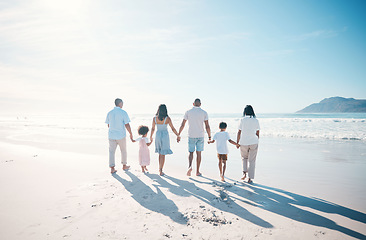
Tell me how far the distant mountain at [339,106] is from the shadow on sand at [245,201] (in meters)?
168

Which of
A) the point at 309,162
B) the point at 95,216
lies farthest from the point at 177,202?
the point at 309,162

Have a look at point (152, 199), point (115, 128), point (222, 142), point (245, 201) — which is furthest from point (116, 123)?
point (245, 201)

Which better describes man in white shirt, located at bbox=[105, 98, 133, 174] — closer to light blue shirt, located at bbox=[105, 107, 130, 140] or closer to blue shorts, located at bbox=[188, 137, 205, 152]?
light blue shirt, located at bbox=[105, 107, 130, 140]

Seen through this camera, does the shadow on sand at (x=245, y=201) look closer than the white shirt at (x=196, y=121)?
Yes

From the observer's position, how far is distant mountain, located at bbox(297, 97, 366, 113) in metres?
137

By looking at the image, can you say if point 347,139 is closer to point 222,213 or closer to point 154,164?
point 154,164

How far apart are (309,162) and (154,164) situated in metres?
6.00

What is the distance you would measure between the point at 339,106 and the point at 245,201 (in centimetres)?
18933

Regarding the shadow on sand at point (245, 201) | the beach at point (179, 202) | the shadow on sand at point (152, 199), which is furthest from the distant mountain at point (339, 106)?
the shadow on sand at point (152, 199)

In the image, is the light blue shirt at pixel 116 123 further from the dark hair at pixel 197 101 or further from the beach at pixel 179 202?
the dark hair at pixel 197 101

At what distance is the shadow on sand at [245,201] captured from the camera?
11.3 feet

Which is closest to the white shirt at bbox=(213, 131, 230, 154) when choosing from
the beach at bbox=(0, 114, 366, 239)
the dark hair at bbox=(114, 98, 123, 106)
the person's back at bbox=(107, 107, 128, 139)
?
the beach at bbox=(0, 114, 366, 239)

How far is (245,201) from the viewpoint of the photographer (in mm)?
4199

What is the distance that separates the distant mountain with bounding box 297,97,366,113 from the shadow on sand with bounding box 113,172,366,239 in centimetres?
16753
